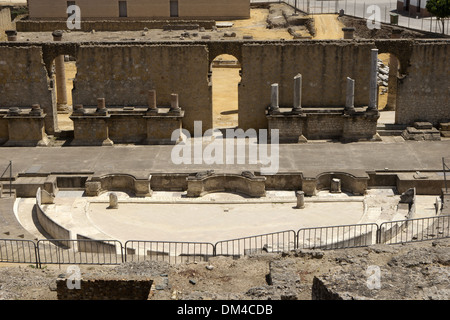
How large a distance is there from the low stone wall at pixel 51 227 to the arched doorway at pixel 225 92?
11284 mm

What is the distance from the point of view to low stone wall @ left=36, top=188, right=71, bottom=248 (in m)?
25.4

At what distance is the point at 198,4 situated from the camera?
205 ft

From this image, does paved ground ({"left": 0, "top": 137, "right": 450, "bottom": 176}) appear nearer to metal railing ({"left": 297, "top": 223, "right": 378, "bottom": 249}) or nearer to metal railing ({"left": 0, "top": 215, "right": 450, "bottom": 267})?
metal railing ({"left": 297, "top": 223, "right": 378, "bottom": 249})

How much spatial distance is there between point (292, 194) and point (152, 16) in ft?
119

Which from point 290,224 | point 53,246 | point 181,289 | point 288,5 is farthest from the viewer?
point 288,5

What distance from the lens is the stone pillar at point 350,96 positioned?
108ft

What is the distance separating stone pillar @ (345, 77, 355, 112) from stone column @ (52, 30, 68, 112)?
47.5ft

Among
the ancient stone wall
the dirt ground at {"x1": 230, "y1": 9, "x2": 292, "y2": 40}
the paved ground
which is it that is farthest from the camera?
the ancient stone wall

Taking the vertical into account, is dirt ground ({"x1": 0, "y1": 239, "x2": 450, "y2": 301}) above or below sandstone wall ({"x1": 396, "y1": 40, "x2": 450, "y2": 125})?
below

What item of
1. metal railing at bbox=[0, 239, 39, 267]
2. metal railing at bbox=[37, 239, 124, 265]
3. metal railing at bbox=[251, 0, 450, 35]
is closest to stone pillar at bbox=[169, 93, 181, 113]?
metal railing at bbox=[37, 239, 124, 265]

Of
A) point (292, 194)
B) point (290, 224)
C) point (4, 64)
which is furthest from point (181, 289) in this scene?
point (4, 64)

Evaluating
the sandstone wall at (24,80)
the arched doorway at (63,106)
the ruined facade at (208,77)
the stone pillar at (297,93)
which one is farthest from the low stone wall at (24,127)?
the stone pillar at (297,93)

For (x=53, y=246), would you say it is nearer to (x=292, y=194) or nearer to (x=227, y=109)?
(x=292, y=194)

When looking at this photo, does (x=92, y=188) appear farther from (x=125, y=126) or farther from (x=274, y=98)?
(x=274, y=98)
